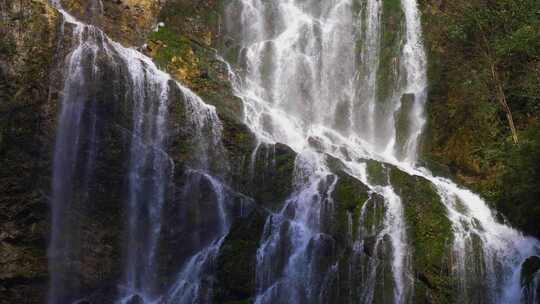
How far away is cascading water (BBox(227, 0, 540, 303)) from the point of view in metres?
16.4

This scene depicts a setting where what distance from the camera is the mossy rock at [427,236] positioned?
15906 mm

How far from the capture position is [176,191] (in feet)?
67.0

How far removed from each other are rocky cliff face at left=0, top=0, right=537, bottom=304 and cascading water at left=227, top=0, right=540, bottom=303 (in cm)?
32

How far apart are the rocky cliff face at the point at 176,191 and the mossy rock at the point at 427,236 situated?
29 mm

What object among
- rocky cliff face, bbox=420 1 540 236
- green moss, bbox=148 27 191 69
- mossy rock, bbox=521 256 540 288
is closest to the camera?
mossy rock, bbox=521 256 540 288

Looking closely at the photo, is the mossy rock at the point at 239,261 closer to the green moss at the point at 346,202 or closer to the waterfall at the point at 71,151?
the green moss at the point at 346,202

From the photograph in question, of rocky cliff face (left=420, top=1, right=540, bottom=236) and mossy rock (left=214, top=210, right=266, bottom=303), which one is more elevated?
rocky cliff face (left=420, top=1, right=540, bottom=236)

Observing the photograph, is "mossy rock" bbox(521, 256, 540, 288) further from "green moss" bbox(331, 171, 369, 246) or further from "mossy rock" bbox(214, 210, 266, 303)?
"mossy rock" bbox(214, 210, 266, 303)

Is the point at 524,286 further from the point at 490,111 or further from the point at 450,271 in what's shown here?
the point at 490,111

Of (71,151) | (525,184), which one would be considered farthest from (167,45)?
(525,184)

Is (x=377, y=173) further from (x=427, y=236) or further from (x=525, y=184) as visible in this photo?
(x=525, y=184)

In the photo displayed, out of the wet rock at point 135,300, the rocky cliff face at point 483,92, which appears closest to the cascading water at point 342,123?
the rocky cliff face at point 483,92

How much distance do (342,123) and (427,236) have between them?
9662 millimetres

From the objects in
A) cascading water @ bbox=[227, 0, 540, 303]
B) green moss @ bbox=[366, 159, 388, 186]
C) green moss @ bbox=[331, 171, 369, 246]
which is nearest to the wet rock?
cascading water @ bbox=[227, 0, 540, 303]
